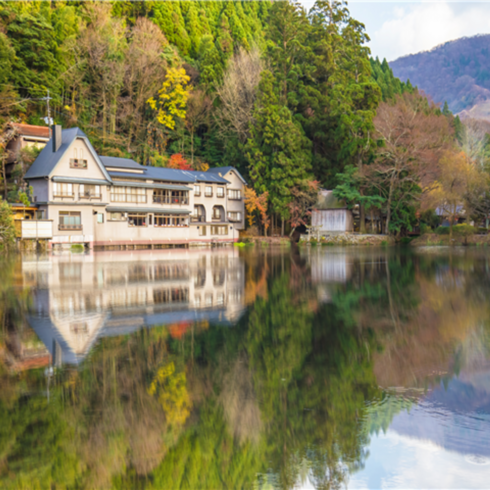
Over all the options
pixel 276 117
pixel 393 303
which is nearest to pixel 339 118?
pixel 276 117

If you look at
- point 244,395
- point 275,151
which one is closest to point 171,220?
point 275,151

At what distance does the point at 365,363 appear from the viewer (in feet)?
21.3

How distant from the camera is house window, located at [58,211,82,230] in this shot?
35.1 meters

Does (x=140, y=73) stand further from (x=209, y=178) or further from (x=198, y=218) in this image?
(x=198, y=218)

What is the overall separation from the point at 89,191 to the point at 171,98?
1694 centimetres

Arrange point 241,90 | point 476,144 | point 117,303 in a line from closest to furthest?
point 117,303
point 241,90
point 476,144

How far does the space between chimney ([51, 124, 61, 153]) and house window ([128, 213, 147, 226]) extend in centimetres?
752

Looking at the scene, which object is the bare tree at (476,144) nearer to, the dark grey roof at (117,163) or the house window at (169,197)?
the house window at (169,197)

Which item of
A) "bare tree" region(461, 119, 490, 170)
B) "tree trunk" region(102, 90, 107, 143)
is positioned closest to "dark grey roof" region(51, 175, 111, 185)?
"tree trunk" region(102, 90, 107, 143)

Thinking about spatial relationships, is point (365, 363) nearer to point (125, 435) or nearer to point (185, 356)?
point (185, 356)

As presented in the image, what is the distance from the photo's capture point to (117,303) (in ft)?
36.0

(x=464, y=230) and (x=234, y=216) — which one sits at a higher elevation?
(x=234, y=216)

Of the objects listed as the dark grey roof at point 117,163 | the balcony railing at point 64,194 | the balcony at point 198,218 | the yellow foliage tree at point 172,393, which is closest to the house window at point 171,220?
the balcony at point 198,218

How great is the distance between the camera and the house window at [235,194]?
4850 centimetres
